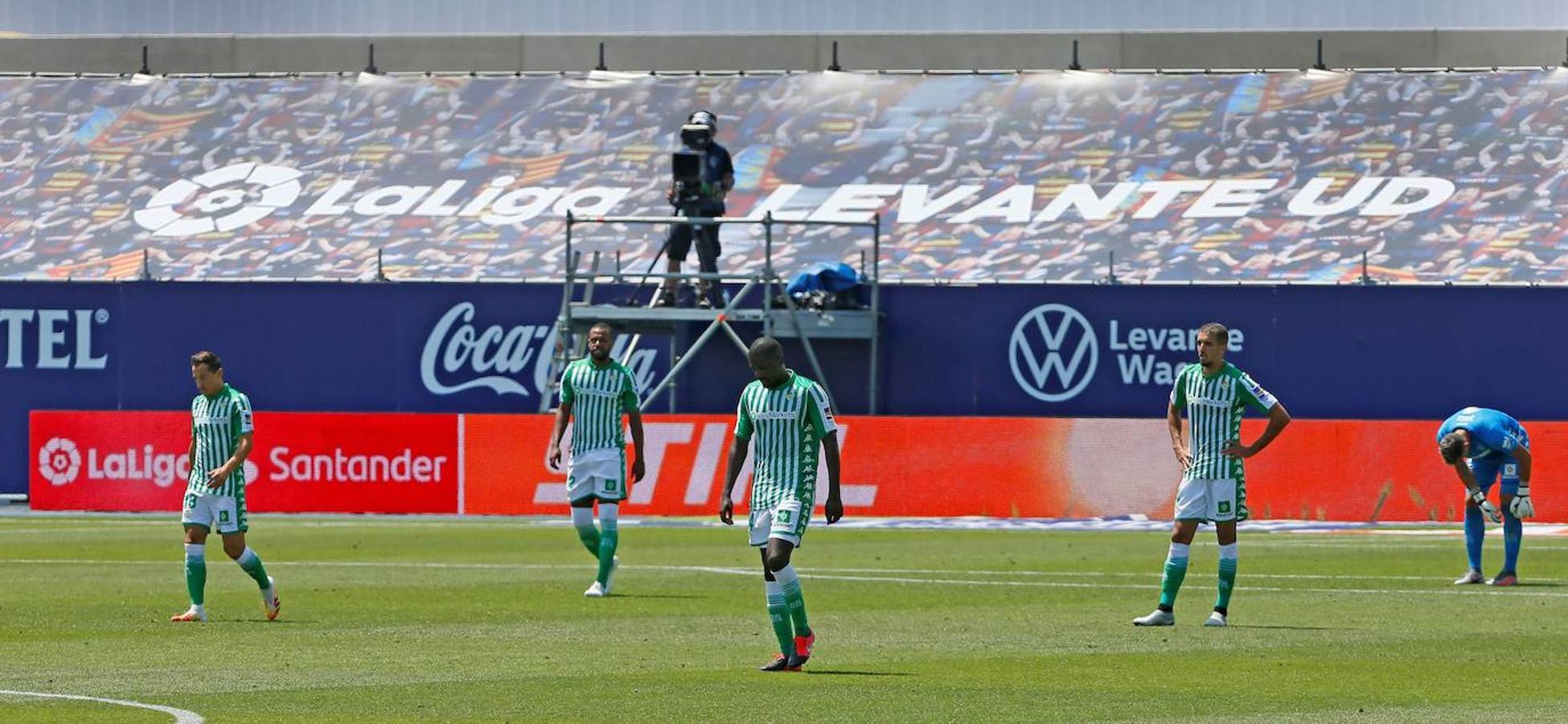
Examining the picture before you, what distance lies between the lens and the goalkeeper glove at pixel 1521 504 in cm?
1988

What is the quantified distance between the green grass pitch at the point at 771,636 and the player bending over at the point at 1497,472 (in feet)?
0.99

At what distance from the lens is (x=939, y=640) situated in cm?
1518

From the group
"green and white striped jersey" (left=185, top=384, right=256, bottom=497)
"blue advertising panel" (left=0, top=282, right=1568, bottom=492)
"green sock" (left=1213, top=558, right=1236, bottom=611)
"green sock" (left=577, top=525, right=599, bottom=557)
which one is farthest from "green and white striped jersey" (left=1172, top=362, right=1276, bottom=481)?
"blue advertising panel" (left=0, top=282, right=1568, bottom=492)

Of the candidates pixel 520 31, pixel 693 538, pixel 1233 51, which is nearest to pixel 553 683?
pixel 693 538

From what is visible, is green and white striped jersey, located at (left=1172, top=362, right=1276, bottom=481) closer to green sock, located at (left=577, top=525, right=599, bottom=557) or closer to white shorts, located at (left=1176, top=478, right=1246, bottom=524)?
white shorts, located at (left=1176, top=478, right=1246, bottom=524)

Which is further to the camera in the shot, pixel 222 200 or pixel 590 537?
pixel 222 200

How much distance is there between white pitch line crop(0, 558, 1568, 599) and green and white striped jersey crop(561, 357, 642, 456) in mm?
2391

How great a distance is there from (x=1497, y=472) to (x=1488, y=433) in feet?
1.69

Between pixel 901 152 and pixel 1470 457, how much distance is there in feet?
69.3

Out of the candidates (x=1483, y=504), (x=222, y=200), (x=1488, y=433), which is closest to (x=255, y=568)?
(x=1483, y=504)

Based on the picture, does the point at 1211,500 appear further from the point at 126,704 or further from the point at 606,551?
the point at 126,704

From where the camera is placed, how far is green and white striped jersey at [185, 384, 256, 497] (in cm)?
1688

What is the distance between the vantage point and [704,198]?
117 ft

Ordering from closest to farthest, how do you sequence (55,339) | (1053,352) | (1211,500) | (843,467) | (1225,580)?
(1225,580)
(1211,500)
(843,467)
(1053,352)
(55,339)
